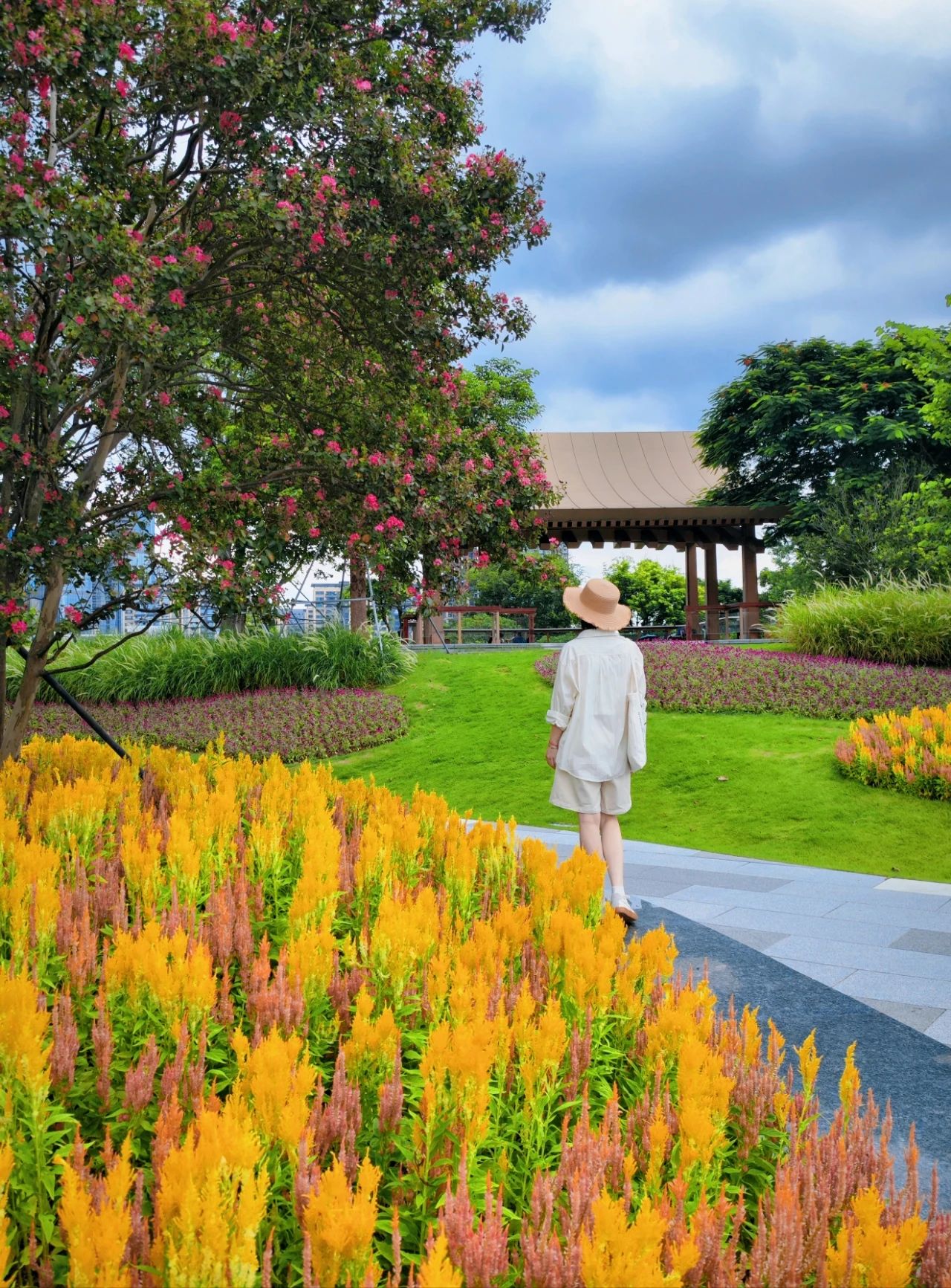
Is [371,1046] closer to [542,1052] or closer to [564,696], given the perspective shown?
[542,1052]

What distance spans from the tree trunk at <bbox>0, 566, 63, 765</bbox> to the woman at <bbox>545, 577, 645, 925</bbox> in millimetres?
3815

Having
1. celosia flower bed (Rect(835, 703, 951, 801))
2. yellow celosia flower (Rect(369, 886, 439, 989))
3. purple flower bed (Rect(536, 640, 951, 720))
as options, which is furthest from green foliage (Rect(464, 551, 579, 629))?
yellow celosia flower (Rect(369, 886, 439, 989))

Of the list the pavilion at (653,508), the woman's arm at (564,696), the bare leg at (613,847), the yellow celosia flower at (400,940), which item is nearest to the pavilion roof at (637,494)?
the pavilion at (653,508)

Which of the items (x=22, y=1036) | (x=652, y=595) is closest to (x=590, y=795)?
(x=22, y=1036)

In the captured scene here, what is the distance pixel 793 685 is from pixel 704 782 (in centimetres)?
440

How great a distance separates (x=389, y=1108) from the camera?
83.6 inches

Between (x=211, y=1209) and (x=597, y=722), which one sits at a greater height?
(x=597, y=722)

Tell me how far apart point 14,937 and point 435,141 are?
7.41 meters

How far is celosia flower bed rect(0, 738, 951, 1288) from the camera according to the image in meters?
1.61

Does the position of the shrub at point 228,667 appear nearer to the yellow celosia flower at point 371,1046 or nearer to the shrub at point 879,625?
the shrub at point 879,625

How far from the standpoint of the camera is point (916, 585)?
18.4 meters

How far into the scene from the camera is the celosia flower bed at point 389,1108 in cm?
161

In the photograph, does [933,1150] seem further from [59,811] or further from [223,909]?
[59,811]

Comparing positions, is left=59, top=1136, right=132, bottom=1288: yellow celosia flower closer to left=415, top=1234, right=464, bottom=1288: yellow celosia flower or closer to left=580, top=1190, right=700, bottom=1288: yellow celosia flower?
left=415, top=1234, right=464, bottom=1288: yellow celosia flower
